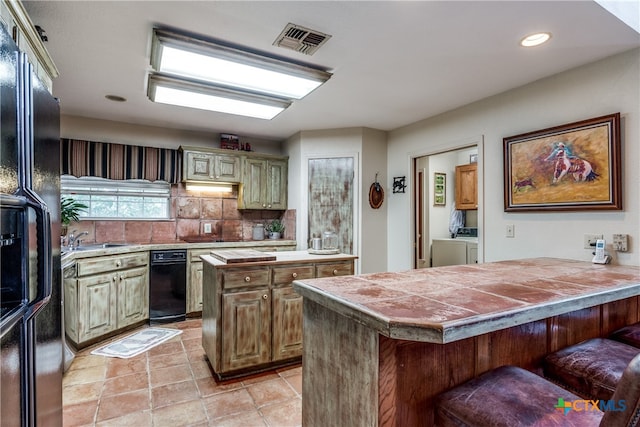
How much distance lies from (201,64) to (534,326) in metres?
2.54

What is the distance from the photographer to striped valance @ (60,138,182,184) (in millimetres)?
3754

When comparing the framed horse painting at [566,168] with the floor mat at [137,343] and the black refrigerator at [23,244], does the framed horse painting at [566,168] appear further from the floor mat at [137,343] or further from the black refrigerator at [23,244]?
the floor mat at [137,343]

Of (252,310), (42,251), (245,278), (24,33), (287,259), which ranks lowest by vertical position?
(252,310)

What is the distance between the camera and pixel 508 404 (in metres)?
1.00

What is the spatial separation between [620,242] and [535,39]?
1.50 metres

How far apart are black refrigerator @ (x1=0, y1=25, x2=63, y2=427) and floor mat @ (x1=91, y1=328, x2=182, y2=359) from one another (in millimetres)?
1687

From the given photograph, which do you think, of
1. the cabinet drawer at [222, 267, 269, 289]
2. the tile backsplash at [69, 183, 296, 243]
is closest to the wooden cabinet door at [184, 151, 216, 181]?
the tile backsplash at [69, 183, 296, 243]

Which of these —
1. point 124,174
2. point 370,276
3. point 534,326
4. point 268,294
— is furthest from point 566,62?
point 124,174

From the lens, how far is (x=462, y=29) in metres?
2.04

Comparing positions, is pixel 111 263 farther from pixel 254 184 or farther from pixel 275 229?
pixel 275 229

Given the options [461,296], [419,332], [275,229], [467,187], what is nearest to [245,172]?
[275,229]

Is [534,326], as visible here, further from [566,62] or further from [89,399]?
[89,399]

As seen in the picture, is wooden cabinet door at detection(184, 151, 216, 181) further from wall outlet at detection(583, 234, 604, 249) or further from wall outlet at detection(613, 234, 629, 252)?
wall outlet at detection(613, 234, 629, 252)

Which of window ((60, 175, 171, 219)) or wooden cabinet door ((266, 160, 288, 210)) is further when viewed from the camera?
wooden cabinet door ((266, 160, 288, 210))
